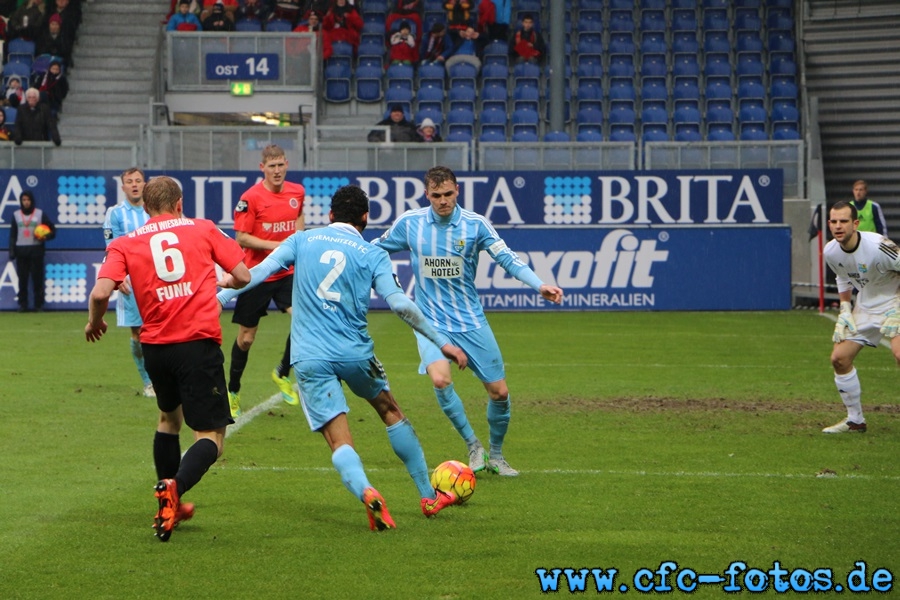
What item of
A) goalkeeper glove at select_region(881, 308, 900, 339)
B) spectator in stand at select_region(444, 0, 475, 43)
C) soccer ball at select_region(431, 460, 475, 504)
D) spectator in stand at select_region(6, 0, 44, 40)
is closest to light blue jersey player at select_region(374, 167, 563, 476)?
soccer ball at select_region(431, 460, 475, 504)

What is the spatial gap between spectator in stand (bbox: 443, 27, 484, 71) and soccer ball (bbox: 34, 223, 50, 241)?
11052 millimetres

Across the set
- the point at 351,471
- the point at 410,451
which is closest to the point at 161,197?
the point at 351,471

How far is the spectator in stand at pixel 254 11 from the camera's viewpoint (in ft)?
98.3

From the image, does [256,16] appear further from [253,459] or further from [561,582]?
[561,582]

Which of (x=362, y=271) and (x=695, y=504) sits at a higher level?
(x=362, y=271)

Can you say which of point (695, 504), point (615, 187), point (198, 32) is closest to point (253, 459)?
point (695, 504)

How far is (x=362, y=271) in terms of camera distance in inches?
278

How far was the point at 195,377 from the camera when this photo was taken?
6.95m

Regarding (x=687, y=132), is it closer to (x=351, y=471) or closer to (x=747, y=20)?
(x=747, y=20)

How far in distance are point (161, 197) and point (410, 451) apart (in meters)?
1.98

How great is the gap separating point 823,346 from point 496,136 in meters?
11.8

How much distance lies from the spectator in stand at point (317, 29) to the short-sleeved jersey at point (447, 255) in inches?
809

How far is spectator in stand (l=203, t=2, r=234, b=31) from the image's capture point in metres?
29.0

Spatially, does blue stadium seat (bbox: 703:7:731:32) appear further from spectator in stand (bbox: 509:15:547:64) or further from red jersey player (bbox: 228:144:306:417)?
red jersey player (bbox: 228:144:306:417)
